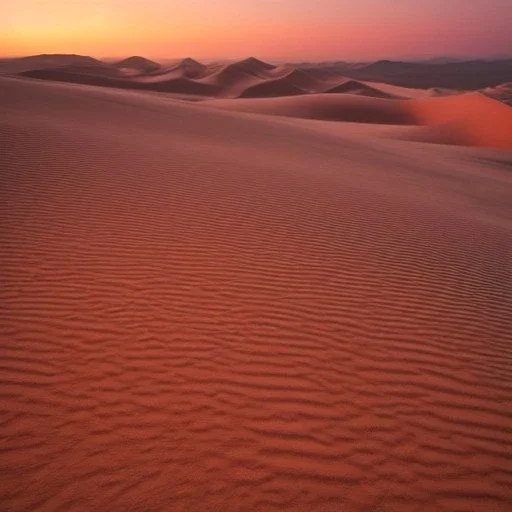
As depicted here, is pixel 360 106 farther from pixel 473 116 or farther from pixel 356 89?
pixel 356 89

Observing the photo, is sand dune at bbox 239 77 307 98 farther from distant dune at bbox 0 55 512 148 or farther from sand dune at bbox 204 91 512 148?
sand dune at bbox 204 91 512 148

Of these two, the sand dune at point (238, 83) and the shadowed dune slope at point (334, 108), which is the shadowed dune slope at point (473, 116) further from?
the sand dune at point (238, 83)

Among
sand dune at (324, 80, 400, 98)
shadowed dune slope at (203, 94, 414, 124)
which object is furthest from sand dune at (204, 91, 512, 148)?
sand dune at (324, 80, 400, 98)

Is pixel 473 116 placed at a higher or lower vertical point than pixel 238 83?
lower

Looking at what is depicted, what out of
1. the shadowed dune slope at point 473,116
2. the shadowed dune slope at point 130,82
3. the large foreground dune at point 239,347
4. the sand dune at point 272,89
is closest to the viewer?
the large foreground dune at point 239,347

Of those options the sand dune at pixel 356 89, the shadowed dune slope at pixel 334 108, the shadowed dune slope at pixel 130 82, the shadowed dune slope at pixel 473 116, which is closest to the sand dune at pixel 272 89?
the sand dune at pixel 356 89

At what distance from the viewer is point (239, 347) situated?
387 centimetres

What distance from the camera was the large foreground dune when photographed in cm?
272

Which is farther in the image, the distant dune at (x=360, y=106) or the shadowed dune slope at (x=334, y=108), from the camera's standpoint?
the shadowed dune slope at (x=334, y=108)

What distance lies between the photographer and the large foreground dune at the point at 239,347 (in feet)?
8.93

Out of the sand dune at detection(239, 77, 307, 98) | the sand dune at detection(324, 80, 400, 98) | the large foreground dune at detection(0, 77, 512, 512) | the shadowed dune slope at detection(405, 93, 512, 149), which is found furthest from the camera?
the sand dune at detection(239, 77, 307, 98)

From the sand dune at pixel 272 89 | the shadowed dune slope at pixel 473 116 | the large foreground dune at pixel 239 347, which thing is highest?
the sand dune at pixel 272 89

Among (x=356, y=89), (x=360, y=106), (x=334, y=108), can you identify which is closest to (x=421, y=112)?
(x=360, y=106)

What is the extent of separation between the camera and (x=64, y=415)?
3025 millimetres
